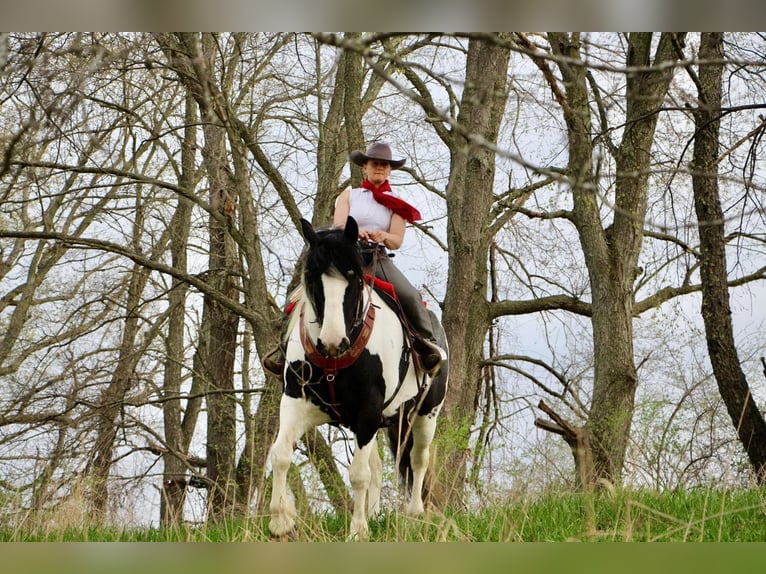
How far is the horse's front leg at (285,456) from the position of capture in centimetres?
553

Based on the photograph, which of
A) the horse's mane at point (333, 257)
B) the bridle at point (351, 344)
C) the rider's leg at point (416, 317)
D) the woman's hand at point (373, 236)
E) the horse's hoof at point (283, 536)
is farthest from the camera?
the rider's leg at point (416, 317)

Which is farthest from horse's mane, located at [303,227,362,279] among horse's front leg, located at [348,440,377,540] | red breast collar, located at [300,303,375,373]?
horse's front leg, located at [348,440,377,540]

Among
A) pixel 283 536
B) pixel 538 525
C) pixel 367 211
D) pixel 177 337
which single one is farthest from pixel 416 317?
pixel 177 337

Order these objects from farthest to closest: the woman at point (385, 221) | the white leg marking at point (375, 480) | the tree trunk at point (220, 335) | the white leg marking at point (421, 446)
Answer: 1. the tree trunk at point (220, 335)
2. the white leg marking at point (421, 446)
3. the white leg marking at point (375, 480)
4. the woman at point (385, 221)

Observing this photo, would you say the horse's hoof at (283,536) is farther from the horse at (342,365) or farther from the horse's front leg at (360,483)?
the horse's front leg at (360,483)

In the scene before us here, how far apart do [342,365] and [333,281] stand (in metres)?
0.67

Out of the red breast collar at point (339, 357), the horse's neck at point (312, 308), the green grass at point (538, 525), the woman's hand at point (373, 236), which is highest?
the woman's hand at point (373, 236)

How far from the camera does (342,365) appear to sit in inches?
236

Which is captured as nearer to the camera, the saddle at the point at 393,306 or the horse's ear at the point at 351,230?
the horse's ear at the point at 351,230

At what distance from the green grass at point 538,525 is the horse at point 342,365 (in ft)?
0.83

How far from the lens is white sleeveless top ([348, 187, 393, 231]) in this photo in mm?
6664

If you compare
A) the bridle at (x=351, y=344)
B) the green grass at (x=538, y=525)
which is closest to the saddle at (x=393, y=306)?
the bridle at (x=351, y=344)
